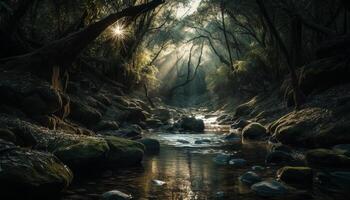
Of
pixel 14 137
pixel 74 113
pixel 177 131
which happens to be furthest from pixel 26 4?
pixel 177 131

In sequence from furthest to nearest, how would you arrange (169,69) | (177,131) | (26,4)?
(169,69) < (177,131) < (26,4)

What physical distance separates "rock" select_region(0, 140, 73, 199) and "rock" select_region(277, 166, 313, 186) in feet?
16.1

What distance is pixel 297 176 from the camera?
9.66 meters

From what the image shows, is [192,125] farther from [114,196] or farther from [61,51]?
[114,196]

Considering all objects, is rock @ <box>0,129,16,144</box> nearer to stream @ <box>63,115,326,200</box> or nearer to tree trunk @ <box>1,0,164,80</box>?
stream @ <box>63,115,326,200</box>

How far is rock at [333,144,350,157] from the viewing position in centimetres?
1216

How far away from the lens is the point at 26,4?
17047 millimetres

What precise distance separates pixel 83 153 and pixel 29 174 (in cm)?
345

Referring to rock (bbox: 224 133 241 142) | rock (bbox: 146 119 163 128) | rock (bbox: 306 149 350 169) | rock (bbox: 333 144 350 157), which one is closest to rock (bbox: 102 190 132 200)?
rock (bbox: 306 149 350 169)

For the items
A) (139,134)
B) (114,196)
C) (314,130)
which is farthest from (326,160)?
(139,134)

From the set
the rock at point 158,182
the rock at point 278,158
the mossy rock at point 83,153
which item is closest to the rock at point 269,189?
the rock at point 158,182

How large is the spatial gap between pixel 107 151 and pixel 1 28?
8.95 metres

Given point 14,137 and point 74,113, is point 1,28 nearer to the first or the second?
point 74,113

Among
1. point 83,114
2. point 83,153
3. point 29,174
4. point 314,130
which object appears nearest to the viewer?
point 29,174
